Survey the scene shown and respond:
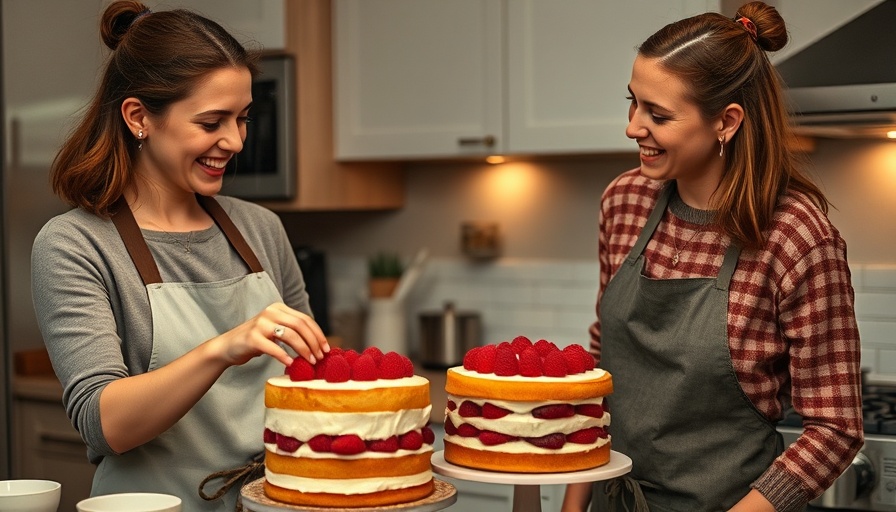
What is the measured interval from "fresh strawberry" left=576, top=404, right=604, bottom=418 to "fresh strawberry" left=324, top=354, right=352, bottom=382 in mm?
335

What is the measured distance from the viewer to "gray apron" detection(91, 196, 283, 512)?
162 centimetres

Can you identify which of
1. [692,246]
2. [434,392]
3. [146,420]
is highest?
[692,246]

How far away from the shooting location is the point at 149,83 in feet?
5.48

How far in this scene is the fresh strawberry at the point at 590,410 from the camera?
1509mm

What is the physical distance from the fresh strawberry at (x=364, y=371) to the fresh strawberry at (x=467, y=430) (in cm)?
16

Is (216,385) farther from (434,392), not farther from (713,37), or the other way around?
(434,392)

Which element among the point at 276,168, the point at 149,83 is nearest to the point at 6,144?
the point at 276,168

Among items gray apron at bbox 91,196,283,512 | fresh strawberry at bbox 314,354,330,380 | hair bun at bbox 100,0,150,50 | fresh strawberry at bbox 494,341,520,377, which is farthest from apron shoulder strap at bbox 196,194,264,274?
fresh strawberry at bbox 494,341,520,377

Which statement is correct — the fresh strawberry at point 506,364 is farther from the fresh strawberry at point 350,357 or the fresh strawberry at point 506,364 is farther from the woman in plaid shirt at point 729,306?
the woman in plaid shirt at point 729,306

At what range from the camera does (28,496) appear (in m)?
1.26

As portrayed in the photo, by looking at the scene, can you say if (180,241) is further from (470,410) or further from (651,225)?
(651,225)

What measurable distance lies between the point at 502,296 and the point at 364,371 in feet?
6.48

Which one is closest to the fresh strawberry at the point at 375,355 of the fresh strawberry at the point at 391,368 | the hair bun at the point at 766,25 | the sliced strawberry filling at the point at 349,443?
the fresh strawberry at the point at 391,368

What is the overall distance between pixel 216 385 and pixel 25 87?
169cm
